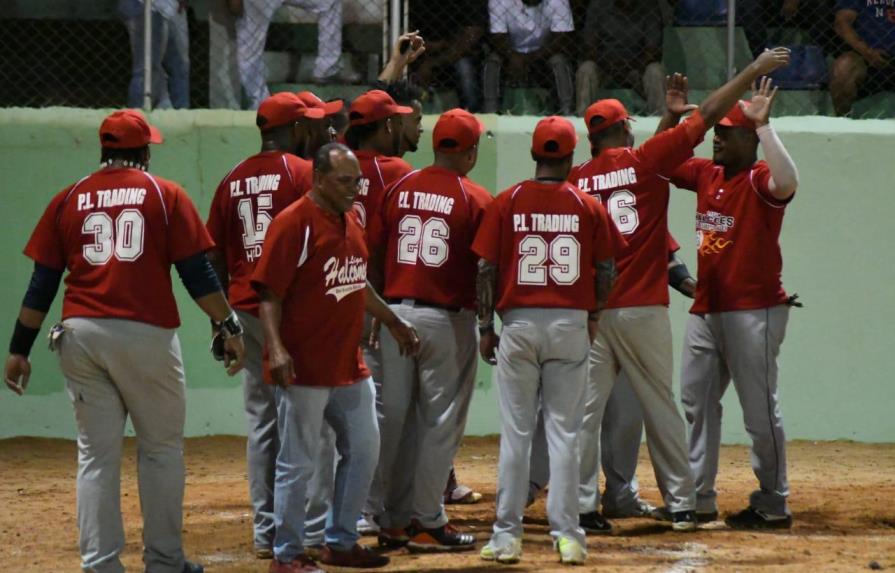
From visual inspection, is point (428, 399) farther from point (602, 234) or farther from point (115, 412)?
point (115, 412)

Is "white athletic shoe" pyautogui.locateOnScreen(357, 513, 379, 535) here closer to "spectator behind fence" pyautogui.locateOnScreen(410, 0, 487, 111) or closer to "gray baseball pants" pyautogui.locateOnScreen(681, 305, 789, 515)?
"gray baseball pants" pyautogui.locateOnScreen(681, 305, 789, 515)

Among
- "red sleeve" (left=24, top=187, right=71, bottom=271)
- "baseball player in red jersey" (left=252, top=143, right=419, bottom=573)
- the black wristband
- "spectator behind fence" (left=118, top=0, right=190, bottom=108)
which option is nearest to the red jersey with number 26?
"baseball player in red jersey" (left=252, top=143, right=419, bottom=573)

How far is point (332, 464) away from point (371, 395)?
617mm

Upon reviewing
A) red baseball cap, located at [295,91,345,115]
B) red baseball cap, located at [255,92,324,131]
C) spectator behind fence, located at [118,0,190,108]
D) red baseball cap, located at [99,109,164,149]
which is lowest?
red baseball cap, located at [99,109,164,149]

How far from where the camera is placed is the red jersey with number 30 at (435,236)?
6.71 meters

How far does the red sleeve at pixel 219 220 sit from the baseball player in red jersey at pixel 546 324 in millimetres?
1283

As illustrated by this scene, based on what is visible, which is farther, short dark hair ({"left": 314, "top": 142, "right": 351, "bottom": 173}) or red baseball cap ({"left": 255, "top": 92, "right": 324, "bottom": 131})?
red baseball cap ({"left": 255, "top": 92, "right": 324, "bottom": 131})

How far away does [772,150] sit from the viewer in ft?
23.2

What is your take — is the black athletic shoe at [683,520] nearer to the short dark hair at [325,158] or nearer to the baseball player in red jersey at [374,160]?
the baseball player in red jersey at [374,160]

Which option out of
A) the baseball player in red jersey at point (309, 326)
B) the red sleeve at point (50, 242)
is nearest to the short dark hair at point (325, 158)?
the baseball player in red jersey at point (309, 326)

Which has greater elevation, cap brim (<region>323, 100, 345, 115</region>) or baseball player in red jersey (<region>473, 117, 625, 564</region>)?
cap brim (<region>323, 100, 345, 115</region>)

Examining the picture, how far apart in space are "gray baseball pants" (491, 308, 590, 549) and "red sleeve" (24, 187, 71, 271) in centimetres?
205

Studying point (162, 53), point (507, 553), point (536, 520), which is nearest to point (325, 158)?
point (507, 553)

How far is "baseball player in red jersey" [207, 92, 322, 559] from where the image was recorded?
657 centimetres
